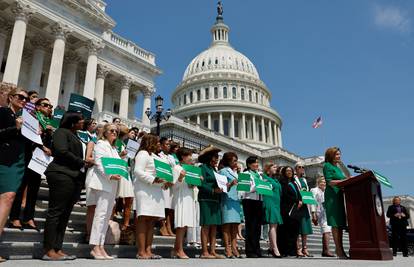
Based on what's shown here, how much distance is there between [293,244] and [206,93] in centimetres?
7153

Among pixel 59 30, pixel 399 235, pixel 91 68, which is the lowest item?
pixel 399 235

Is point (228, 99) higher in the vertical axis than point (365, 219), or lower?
higher

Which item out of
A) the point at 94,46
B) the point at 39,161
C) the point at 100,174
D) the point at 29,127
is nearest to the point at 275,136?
the point at 94,46

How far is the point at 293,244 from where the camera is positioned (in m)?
8.53

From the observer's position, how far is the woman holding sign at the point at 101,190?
5352 mm

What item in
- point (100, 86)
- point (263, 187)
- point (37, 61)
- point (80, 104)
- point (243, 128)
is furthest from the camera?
point (243, 128)

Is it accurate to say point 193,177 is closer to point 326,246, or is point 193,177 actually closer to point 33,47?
point 326,246

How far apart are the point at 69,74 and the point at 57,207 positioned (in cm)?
2505

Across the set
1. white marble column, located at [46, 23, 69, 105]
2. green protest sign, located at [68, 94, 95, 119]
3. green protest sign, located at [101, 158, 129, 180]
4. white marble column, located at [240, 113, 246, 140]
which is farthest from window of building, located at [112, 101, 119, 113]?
white marble column, located at [240, 113, 246, 140]

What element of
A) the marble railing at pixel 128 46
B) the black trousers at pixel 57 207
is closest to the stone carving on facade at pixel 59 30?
the marble railing at pixel 128 46

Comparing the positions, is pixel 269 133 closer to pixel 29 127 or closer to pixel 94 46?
pixel 94 46

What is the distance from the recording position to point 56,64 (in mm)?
23422

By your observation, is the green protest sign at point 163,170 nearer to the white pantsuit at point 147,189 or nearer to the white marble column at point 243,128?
the white pantsuit at point 147,189

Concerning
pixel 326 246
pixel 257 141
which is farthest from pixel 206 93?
pixel 326 246
